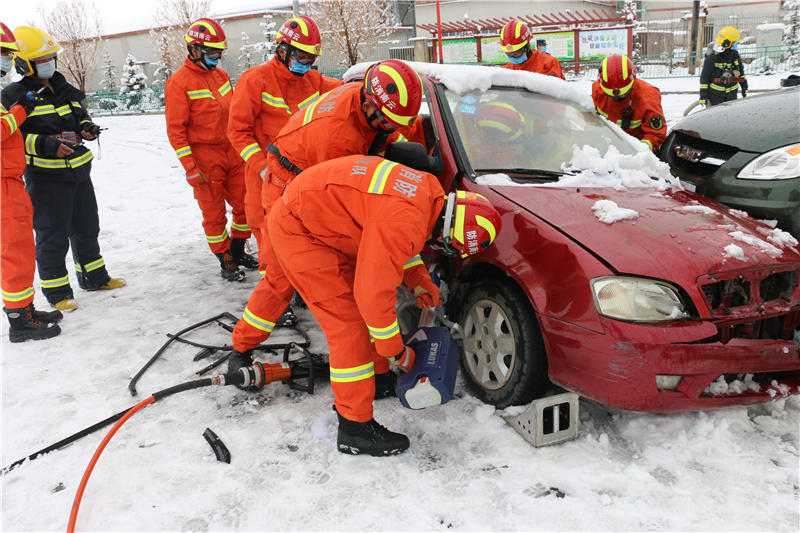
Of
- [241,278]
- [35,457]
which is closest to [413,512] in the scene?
[35,457]

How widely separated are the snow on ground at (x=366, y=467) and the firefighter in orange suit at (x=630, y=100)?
2.64 m

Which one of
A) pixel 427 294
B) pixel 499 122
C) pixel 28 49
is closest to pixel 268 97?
pixel 28 49

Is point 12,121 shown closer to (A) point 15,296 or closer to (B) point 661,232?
(A) point 15,296

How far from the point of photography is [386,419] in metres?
2.74

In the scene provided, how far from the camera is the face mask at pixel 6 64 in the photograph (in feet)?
11.9

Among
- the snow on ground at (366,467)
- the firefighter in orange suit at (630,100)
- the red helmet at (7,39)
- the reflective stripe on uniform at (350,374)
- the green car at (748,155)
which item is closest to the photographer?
the snow on ground at (366,467)

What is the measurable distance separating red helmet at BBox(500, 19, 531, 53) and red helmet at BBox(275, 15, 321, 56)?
7.23 feet

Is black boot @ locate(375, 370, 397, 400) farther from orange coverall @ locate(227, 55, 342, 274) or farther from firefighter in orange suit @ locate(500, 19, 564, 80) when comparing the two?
firefighter in orange suit @ locate(500, 19, 564, 80)

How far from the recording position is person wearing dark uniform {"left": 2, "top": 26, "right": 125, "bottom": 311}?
3.91 meters

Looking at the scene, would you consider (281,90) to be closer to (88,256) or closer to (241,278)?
(241,278)

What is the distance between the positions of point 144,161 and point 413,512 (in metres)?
10.1

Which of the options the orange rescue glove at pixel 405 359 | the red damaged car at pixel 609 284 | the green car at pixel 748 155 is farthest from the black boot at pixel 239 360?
the green car at pixel 748 155

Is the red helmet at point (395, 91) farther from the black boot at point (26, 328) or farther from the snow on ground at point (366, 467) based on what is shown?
the black boot at point (26, 328)

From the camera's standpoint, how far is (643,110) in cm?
454
